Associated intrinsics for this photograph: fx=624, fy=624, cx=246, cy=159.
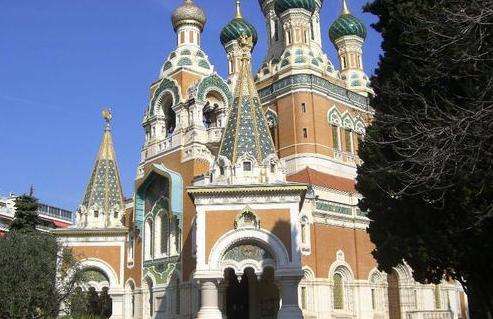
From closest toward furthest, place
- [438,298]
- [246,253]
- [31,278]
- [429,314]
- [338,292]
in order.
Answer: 1. [246,253]
2. [31,278]
3. [429,314]
4. [338,292]
5. [438,298]

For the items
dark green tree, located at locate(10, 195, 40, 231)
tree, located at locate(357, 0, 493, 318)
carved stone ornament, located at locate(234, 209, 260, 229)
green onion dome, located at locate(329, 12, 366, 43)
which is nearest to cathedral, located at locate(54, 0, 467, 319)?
carved stone ornament, located at locate(234, 209, 260, 229)

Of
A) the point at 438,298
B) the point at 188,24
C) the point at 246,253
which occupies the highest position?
the point at 188,24

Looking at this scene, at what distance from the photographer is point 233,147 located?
16719mm

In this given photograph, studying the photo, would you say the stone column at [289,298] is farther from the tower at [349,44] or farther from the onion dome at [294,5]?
the tower at [349,44]

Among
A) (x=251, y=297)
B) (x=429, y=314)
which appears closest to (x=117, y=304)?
(x=251, y=297)

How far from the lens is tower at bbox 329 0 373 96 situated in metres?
29.7

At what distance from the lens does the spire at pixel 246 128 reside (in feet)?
54.7

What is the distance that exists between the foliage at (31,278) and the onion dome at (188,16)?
1088 centimetres

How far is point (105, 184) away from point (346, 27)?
47.4 feet

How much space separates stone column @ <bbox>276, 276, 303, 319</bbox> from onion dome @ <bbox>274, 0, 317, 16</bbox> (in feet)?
50.0

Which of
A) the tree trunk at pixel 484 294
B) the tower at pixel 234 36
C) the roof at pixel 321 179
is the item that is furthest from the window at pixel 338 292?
the tower at pixel 234 36

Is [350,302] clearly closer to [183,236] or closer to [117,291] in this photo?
[183,236]

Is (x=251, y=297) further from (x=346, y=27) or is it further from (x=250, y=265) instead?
(x=346, y=27)

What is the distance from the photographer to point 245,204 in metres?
15.6
